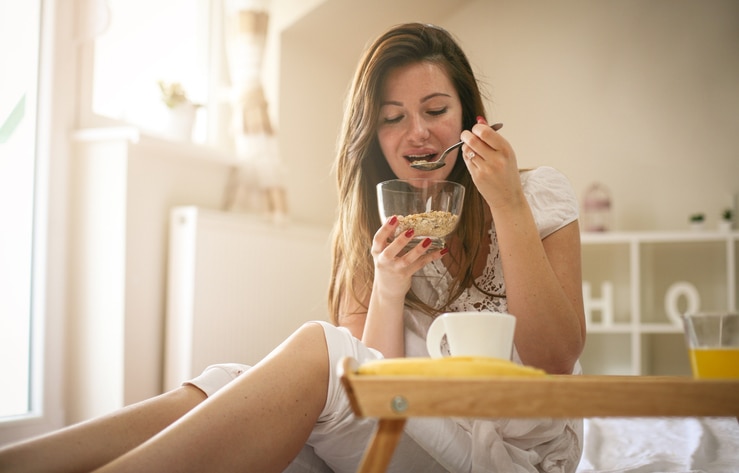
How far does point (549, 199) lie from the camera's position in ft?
4.45

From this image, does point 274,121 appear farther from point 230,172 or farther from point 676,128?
point 676,128

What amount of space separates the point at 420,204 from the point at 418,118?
321mm

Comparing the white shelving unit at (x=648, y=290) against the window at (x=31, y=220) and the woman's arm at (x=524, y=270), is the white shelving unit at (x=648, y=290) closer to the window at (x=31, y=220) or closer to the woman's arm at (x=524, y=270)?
the window at (x=31, y=220)

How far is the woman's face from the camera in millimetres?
1452

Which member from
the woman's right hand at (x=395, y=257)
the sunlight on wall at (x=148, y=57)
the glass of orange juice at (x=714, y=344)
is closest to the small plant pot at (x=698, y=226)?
the sunlight on wall at (x=148, y=57)

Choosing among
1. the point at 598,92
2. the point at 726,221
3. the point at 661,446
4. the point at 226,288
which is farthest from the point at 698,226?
the point at 661,446

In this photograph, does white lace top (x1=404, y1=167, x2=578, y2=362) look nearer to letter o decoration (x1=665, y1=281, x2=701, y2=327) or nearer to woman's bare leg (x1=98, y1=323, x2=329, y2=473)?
woman's bare leg (x1=98, y1=323, x2=329, y2=473)

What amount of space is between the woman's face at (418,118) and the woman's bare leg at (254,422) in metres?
0.59

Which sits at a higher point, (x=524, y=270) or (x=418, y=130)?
(x=418, y=130)

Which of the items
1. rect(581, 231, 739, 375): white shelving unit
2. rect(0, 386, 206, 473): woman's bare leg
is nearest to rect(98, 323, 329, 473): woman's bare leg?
rect(0, 386, 206, 473): woman's bare leg

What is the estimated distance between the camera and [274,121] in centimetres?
348

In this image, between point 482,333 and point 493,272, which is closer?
point 482,333

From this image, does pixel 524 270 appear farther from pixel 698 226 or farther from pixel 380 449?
pixel 698 226

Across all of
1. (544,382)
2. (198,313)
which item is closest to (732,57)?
(198,313)
